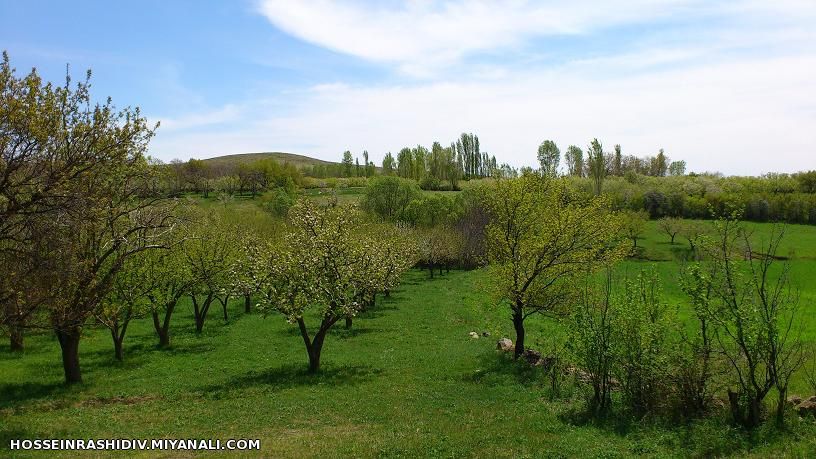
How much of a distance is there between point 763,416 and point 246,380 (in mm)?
20582

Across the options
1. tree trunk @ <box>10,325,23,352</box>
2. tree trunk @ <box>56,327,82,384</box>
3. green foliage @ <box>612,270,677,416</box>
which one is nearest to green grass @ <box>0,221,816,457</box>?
tree trunk @ <box>10,325,23,352</box>

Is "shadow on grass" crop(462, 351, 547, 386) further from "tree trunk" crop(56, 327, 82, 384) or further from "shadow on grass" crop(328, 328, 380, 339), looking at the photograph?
"tree trunk" crop(56, 327, 82, 384)

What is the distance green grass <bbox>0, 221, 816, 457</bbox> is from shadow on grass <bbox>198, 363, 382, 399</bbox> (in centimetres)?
10

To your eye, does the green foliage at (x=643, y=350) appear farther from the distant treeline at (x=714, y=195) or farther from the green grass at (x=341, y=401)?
the distant treeline at (x=714, y=195)

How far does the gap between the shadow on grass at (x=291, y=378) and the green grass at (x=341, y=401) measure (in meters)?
0.10

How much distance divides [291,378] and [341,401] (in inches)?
205

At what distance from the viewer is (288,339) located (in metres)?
35.0

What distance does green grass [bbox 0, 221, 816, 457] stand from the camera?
47.5 ft

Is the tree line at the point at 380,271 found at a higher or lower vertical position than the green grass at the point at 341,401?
higher

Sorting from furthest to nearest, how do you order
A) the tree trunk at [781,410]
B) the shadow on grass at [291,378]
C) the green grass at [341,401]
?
the shadow on grass at [291,378] < the tree trunk at [781,410] < the green grass at [341,401]

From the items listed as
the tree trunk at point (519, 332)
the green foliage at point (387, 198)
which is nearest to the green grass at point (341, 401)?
the tree trunk at point (519, 332)

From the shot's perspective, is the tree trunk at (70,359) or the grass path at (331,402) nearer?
the grass path at (331,402)

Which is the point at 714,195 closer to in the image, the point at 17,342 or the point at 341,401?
the point at 341,401

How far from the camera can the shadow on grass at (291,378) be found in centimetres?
2297
